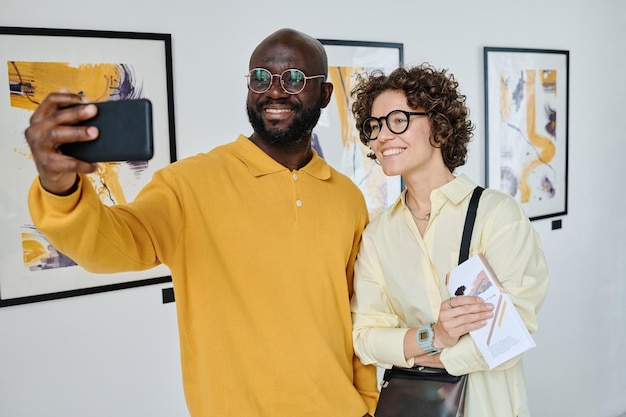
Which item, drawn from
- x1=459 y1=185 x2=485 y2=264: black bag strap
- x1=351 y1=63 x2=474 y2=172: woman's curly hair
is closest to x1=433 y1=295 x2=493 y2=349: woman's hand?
x1=459 y1=185 x2=485 y2=264: black bag strap

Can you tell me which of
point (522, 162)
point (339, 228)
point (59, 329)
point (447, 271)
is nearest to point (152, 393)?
point (59, 329)

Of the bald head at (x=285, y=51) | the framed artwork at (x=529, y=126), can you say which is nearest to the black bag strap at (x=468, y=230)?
the bald head at (x=285, y=51)

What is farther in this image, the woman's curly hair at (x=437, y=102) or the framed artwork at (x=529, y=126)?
the framed artwork at (x=529, y=126)

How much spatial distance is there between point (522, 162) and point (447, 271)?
2438 millimetres

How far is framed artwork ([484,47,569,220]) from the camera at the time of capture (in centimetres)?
368

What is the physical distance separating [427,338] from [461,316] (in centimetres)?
12

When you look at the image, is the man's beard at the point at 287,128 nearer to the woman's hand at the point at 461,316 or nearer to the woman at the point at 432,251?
the woman at the point at 432,251

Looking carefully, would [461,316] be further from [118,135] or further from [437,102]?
[118,135]

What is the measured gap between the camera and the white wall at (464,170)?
2.23 metres

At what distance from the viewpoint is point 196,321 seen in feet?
5.05

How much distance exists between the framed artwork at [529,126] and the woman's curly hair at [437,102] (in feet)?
6.32

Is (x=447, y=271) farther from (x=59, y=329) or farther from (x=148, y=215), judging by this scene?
(x=59, y=329)

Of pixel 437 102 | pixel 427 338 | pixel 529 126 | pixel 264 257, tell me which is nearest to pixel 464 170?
pixel 529 126

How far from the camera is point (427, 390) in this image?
64.9 inches
